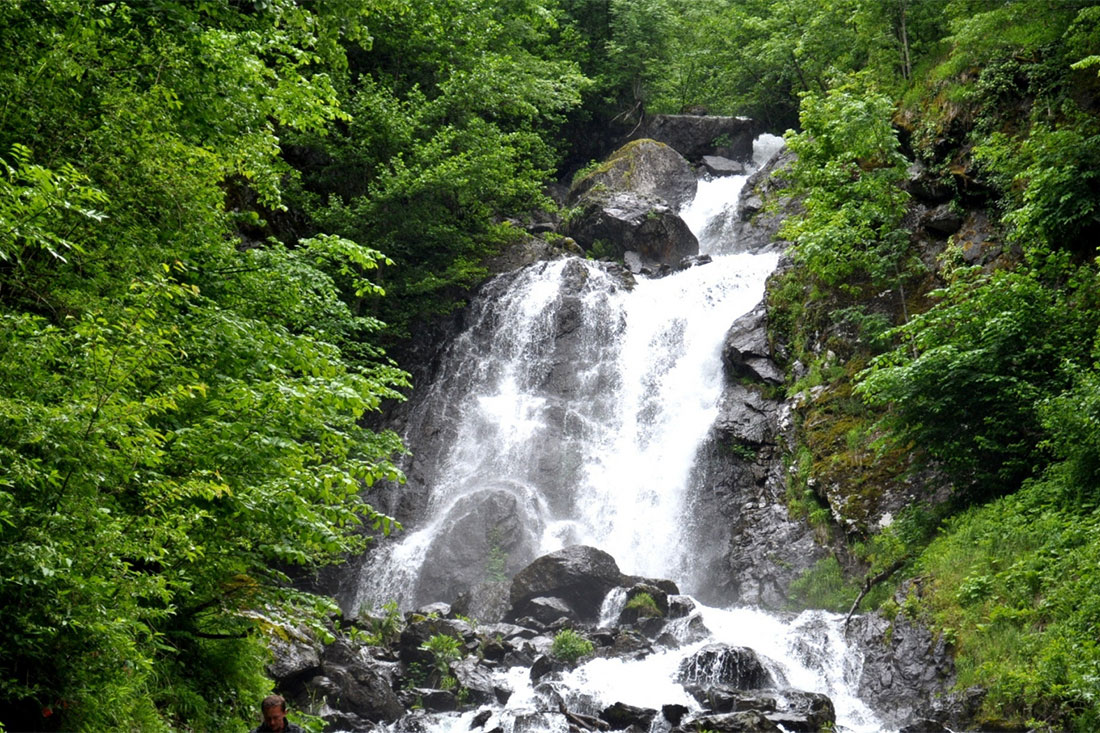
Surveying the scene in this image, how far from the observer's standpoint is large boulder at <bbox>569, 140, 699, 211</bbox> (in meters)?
28.7

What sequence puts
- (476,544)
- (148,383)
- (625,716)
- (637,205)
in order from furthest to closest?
(637,205)
(476,544)
(625,716)
(148,383)

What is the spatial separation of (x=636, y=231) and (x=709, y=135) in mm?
8115

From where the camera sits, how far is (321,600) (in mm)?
6926

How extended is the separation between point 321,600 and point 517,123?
80.1ft

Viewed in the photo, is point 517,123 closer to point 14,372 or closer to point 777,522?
point 777,522

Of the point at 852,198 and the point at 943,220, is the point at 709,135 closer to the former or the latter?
the point at 852,198

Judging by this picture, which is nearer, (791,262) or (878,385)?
(878,385)

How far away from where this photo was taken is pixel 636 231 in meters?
26.2

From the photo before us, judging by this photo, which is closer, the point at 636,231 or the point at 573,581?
the point at 573,581

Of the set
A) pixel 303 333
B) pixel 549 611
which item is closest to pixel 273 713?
pixel 303 333

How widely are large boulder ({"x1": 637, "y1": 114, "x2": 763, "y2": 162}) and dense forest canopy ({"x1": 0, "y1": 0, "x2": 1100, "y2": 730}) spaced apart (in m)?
10.3

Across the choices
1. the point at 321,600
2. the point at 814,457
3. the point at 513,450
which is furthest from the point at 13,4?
the point at 513,450

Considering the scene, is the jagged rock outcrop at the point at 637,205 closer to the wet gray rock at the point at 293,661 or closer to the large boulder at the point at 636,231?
the large boulder at the point at 636,231

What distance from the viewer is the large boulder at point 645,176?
94.0ft
